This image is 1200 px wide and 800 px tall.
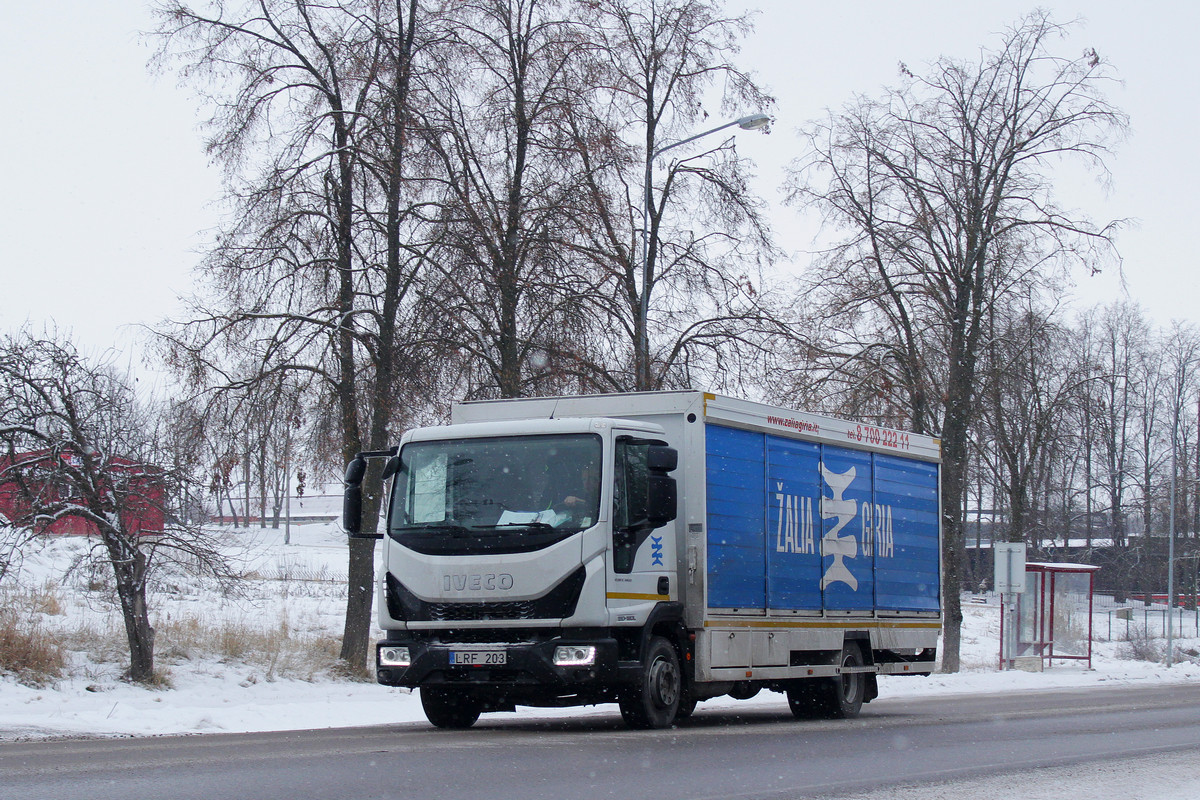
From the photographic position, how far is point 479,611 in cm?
1138

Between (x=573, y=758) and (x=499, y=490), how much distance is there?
2.92 meters

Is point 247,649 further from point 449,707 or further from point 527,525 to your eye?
point 527,525

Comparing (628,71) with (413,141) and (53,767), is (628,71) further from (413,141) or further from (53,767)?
(53,767)

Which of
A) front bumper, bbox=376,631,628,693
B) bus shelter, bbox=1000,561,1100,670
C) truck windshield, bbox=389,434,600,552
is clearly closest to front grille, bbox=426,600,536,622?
front bumper, bbox=376,631,628,693

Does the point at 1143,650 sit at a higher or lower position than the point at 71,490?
lower

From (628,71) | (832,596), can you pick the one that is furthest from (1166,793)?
(628,71)

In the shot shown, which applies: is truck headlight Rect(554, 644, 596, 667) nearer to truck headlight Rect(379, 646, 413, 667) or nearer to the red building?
truck headlight Rect(379, 646, 413, 667)

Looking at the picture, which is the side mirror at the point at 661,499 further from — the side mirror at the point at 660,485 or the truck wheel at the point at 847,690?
the truck wheel at the point at 847,690

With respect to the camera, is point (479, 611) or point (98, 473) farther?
point (98, 473)

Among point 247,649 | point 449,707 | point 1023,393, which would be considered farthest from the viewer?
point 1023,393

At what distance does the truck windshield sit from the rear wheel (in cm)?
151

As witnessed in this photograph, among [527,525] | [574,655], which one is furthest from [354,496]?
[574,655]

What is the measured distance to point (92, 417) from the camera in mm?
15922

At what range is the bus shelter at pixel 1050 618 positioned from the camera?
105 feet
